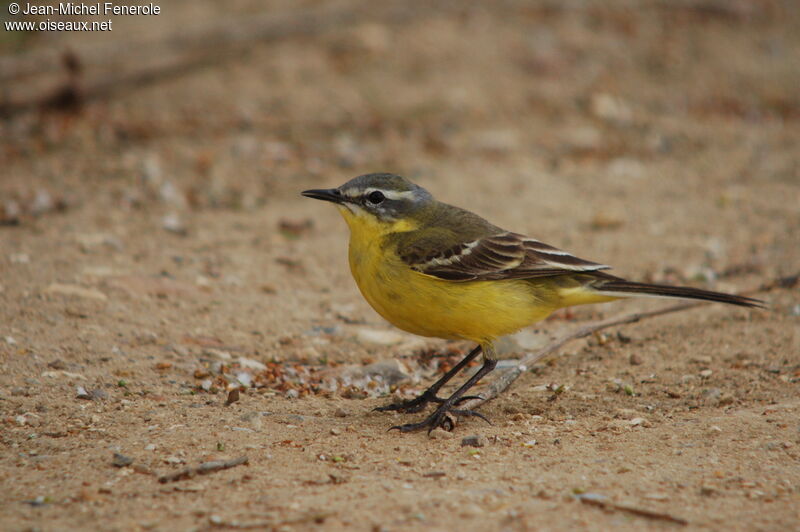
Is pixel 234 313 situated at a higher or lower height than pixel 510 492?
higher

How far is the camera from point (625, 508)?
4.28 metres

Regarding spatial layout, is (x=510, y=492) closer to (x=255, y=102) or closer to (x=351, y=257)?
(x=351, y=257)

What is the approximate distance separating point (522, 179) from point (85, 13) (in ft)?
22.9

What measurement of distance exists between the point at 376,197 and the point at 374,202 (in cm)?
4

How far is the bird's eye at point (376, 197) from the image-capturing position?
647 cm

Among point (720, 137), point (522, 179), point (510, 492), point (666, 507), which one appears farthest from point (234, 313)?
point (720, 137)

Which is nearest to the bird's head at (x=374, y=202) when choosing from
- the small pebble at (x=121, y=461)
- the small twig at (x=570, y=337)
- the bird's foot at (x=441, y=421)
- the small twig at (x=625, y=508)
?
the small twig at (x=570, y=337)

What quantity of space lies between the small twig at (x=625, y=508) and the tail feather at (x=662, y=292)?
192 cm

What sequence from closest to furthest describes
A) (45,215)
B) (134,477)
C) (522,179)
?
(134,477)
(45,215)
(522,179)

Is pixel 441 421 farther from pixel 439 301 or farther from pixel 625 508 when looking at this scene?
pixel 625 508

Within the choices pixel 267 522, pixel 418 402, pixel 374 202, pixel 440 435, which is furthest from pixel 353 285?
pixel 267 522

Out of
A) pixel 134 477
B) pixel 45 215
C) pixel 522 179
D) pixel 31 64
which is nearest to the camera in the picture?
pixel 134 477

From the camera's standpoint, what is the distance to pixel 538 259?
6.32 metres

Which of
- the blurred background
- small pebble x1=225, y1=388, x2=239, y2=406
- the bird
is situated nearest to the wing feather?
the bird
